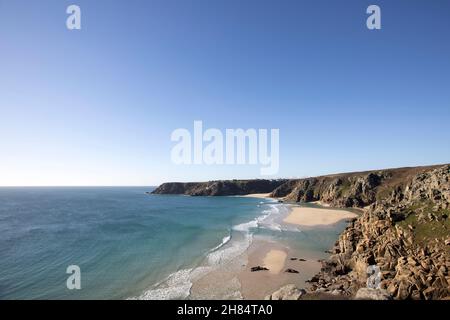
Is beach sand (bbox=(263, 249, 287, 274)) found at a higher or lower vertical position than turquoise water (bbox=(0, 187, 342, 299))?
higher

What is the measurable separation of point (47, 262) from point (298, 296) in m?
35.1

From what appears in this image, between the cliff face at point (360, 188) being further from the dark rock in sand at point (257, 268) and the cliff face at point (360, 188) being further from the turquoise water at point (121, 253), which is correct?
the dark rock in sand at point (257, 268)

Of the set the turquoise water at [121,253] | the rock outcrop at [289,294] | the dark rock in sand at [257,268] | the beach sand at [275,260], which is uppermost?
the rock outcrop at [289,294]

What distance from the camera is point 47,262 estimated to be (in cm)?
3866

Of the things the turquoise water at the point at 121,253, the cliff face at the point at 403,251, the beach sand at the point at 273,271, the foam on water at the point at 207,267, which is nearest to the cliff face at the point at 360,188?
the turquoise water at the point at 121,253

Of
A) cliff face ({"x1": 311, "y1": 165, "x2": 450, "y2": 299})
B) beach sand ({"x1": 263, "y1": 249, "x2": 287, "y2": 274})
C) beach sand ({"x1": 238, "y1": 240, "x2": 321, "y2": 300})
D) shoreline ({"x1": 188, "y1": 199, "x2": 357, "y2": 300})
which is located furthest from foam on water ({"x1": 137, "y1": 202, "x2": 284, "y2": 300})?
cliff face ({"x1": 311, "y1": 165, "x2": 450, "y2": 299})

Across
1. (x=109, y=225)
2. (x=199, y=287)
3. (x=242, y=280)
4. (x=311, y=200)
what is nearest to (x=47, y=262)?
(x=199, y=287)

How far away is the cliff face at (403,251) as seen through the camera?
2214 centimetres

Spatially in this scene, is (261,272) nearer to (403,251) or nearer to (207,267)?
(207,267)

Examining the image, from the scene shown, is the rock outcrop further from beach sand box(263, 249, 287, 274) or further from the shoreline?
beach sand box(263, 249, 287, 274)

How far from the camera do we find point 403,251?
28.1m

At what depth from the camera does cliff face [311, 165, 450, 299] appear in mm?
22141

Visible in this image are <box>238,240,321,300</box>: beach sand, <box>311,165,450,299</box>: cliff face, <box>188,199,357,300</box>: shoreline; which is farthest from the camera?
<box>238,240,321,300</box>: beach sand
